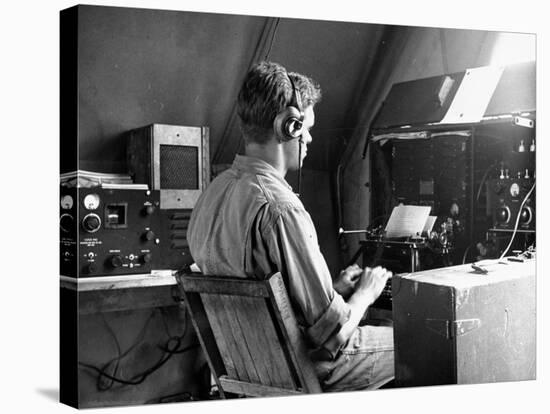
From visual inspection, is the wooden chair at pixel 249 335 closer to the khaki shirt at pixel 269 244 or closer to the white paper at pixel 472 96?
the khaki shirt at pixel 269 244

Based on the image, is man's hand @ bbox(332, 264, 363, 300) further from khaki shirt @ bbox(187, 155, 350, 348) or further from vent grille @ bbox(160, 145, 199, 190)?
vent grille @ bbox(160, 145, 199, 190)

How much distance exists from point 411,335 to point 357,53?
4.03ft

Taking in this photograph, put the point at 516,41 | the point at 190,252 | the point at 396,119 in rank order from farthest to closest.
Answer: the point at 516,41 < the point at 396,119 < the point at 190,252

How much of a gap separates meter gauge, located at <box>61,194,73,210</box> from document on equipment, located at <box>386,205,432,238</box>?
4.49 feet

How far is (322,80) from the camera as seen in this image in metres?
3.50

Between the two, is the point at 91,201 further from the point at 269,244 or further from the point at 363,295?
the point at 363,295

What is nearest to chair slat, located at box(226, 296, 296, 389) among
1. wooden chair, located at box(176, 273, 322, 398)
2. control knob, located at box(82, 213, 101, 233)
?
wooden chair, located at box(176, 273, 322, 398)

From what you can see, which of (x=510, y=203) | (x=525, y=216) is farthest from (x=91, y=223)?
(x=525, y=216)

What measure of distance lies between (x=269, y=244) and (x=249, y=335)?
33 cm

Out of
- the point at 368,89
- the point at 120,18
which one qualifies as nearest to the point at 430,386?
the point at 368,89

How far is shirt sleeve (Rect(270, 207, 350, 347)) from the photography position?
2.96 meters

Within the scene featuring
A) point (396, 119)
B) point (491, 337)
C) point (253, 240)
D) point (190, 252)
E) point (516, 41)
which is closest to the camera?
point (253, 240)

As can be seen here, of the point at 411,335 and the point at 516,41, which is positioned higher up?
the point at 516,41

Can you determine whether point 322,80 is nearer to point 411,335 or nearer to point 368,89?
point 368,89
